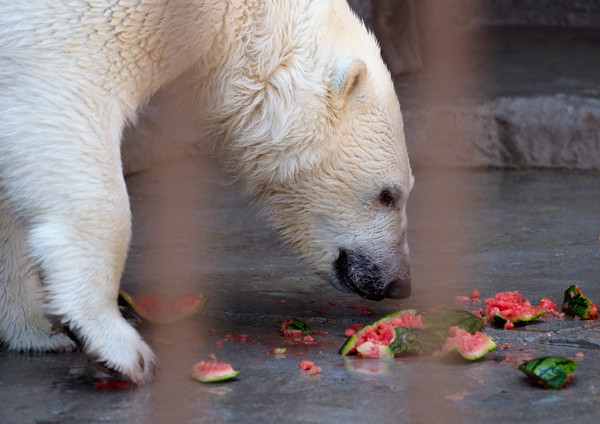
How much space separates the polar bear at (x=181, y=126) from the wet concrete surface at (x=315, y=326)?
0.17 m

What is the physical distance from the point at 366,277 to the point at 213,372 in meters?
0.72

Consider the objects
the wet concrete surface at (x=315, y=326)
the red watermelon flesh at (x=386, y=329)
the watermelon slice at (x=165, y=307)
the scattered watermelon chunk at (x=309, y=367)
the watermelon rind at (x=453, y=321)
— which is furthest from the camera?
the watermelon slice at (x=165, y=307)

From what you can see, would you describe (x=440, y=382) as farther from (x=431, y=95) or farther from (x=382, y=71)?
(x=431, y=95)

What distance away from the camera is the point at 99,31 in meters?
2.16

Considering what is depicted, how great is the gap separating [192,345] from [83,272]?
49cm

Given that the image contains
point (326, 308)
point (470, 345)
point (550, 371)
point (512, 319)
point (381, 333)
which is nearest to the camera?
point (550, 371)

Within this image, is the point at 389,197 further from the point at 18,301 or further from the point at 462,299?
the point at 18,301

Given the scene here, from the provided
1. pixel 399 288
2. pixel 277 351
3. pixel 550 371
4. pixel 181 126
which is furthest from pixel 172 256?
pixel 550 371

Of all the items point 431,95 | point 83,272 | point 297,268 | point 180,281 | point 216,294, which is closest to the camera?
point 83,272

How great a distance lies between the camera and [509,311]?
266cm

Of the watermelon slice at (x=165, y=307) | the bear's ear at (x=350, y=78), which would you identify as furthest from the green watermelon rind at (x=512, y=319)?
the watermelon slice at (x=165, y=307)

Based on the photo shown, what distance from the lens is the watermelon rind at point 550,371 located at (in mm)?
2055

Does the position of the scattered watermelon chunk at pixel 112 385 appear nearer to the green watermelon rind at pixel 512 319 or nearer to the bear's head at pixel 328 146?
the bear's head at pixel 328 146

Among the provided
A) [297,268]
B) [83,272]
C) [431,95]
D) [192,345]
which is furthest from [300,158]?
[431,95]
